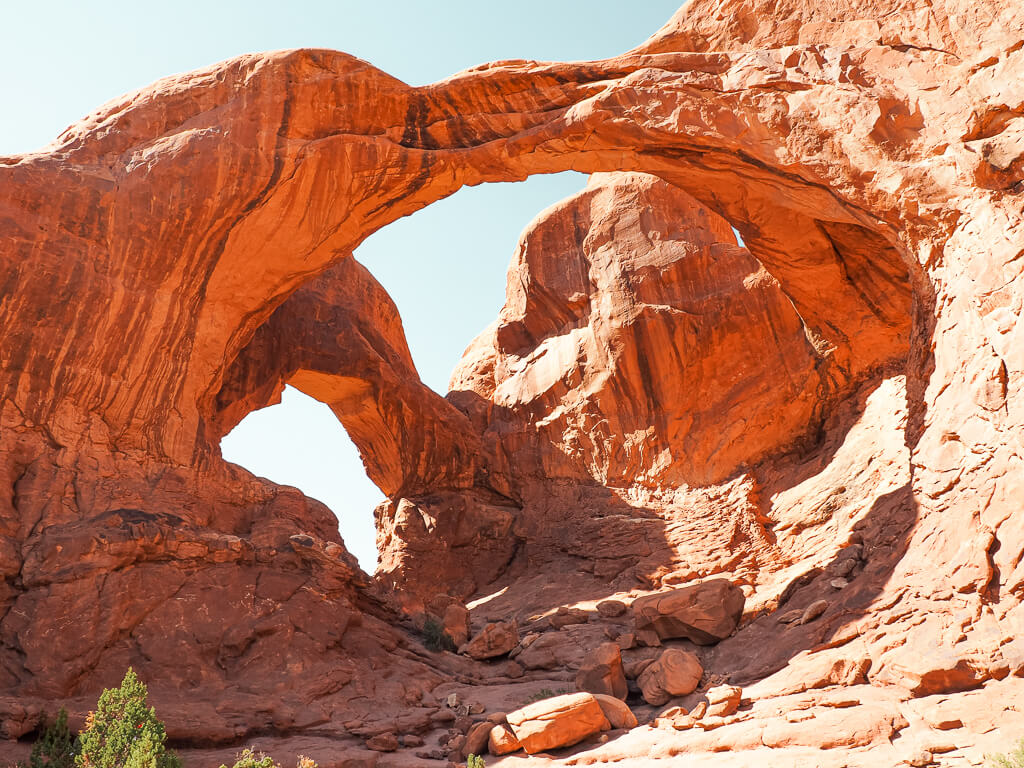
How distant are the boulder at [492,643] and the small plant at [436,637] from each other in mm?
290

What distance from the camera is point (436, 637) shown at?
13.5 metres

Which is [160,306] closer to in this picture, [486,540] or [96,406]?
[96,406]

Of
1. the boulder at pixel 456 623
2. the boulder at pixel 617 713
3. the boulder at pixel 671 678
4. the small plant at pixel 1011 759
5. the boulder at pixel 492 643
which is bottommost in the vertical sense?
the small plant at pixel 1011 759

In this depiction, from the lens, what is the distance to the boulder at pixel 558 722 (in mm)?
8883

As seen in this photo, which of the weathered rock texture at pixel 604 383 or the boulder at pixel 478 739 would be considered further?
the boulder at pixel 478 739

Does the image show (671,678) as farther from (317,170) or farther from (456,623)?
(317,170)

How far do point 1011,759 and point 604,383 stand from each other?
13666mm

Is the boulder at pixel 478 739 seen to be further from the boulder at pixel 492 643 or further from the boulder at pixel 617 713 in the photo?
the boulder at pixel 492 643

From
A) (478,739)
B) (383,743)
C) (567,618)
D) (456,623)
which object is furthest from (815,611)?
(456,623)

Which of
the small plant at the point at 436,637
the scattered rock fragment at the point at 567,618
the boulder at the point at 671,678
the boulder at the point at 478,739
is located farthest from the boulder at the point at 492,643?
the boulder at the point at 478,739

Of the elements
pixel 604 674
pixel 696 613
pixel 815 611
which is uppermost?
pixel 696 613

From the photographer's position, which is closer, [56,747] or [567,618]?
[56,747]

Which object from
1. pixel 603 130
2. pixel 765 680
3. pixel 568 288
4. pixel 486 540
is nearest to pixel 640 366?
pixel 568 288

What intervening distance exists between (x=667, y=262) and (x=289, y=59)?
387 inches
